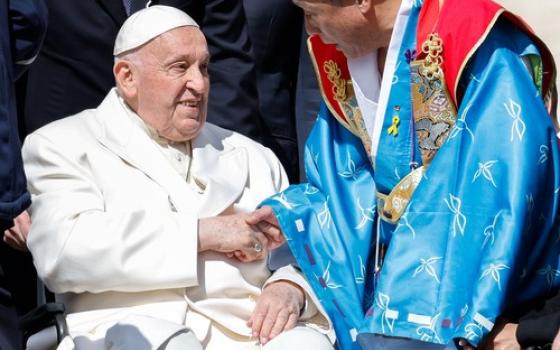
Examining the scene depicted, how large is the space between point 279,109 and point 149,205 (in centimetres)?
176

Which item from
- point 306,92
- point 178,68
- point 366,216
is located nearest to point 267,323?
point 366,216

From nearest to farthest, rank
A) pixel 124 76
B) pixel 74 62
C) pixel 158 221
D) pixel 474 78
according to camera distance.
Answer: pixel 474 78 < pixel 158 221 < pixel 124 76 < pixel 74 62

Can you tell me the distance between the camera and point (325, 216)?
4887 millimetres

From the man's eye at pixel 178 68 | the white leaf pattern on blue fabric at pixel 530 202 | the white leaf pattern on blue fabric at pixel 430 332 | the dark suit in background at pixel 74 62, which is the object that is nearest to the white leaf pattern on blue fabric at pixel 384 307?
the white leaf pattern on blue fabric at pixel 430 332

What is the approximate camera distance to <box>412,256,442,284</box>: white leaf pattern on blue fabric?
4.25m

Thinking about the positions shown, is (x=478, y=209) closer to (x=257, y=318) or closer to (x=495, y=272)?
(x=495, y=272)

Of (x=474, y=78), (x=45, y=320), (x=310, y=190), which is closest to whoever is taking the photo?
(x=474, y=78)

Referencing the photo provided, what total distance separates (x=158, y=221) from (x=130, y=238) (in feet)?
0.41

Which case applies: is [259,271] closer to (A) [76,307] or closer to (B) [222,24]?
(A) [76,307]

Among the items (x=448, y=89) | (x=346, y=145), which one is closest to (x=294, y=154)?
(x=346, y=145)

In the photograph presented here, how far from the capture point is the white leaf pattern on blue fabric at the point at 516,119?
4.18 metres

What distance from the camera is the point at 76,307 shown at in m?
4.88

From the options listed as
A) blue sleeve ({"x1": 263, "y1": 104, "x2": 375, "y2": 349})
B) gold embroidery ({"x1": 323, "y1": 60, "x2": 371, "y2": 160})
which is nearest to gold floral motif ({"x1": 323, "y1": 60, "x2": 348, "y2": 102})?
gold embroidery ({"x1": 323, "y1": 60, "x2": 371, "y2": 160})

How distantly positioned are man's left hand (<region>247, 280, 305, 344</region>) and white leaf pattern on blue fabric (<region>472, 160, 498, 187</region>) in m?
0.92
